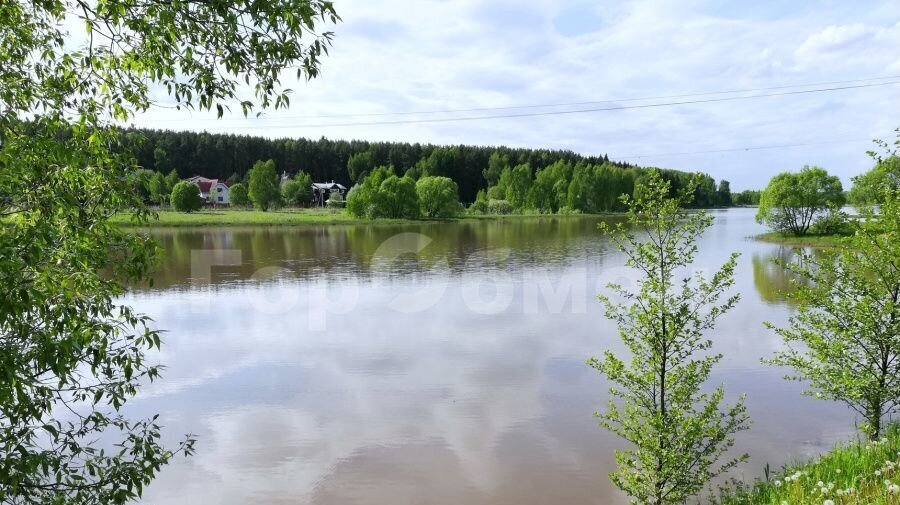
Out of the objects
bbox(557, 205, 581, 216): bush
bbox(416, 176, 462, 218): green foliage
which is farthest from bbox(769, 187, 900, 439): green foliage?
bbox(557, 205, 581, 216): bush

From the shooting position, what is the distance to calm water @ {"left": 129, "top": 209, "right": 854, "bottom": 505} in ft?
35.2

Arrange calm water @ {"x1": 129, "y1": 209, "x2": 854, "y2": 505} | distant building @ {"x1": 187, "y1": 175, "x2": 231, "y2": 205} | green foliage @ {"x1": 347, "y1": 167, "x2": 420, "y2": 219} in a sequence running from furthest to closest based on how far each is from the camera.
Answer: distant building @ {"x1": 187, "y1": 175, "x2": 231, "y2": 205} < green foliage @ {"x1": 347, "y1": 167, "x2": 420, "y2": 219} < calm water @ {"x1": 129, "y1": 209, "x2": 854, "y2": 505}

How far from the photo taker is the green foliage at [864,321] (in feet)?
29.8

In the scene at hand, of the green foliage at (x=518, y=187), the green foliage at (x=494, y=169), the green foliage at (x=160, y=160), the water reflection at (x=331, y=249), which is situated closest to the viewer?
the water reflection at (x=331, y=249)

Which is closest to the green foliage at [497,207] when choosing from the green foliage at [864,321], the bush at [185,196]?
the bush at [185,196]

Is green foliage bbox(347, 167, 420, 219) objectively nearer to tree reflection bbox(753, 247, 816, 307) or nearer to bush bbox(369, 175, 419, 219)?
bush bbox(369, 175, 419, 219)

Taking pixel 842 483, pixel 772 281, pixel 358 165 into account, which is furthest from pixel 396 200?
pixel 842 483

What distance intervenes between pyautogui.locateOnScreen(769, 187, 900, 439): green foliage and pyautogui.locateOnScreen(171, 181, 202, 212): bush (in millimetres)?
88452

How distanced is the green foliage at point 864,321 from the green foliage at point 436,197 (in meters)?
Result: 90.1

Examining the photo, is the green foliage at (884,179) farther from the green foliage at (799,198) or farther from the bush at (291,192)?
the bush at (291,192)

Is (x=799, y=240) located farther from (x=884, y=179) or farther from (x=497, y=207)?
(x=497, y=207)

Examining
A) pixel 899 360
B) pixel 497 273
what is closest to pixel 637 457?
pixel 899 360

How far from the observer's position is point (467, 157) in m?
144

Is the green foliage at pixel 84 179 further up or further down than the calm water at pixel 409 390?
further up
